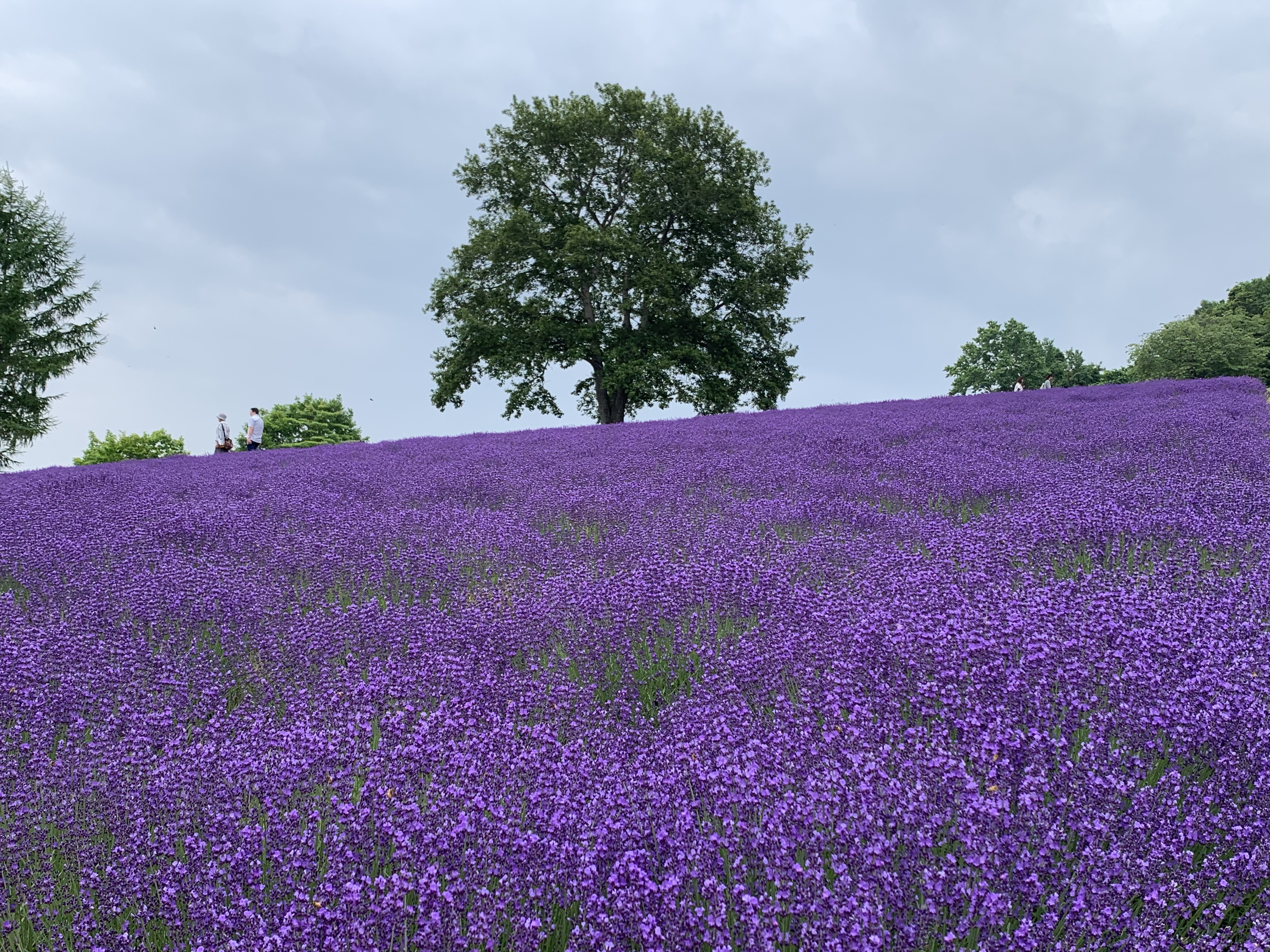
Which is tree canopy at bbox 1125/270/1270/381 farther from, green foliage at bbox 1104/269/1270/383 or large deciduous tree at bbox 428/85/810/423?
large deciduous tree at bbox 428/85/810/423

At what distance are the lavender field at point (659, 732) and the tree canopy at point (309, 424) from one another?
110ft

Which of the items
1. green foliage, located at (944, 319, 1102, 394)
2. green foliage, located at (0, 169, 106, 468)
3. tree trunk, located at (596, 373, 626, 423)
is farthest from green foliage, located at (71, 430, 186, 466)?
green foliage, located at (944, 319, 1102, 394)

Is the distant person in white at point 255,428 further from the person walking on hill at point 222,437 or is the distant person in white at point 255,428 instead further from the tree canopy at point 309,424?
the tree canopy at point 309,424

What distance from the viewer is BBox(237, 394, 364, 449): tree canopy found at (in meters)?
37.7

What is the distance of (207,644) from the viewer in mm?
4289

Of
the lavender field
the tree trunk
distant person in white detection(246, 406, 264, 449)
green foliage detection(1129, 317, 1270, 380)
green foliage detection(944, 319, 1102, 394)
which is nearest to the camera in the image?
the lavender field

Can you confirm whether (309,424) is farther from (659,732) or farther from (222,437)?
(659,732)

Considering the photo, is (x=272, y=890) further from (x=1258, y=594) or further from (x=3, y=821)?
(x=1258, y=594)

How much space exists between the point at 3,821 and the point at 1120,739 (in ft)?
12.4

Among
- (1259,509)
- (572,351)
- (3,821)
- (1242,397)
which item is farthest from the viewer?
(572,351)

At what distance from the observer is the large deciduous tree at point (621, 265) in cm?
2473

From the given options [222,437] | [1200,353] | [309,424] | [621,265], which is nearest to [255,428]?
[222,437]

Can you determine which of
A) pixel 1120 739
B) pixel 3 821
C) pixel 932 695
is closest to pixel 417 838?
pixel 3 821

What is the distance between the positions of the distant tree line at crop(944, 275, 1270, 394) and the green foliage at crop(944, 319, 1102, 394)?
4 cm
